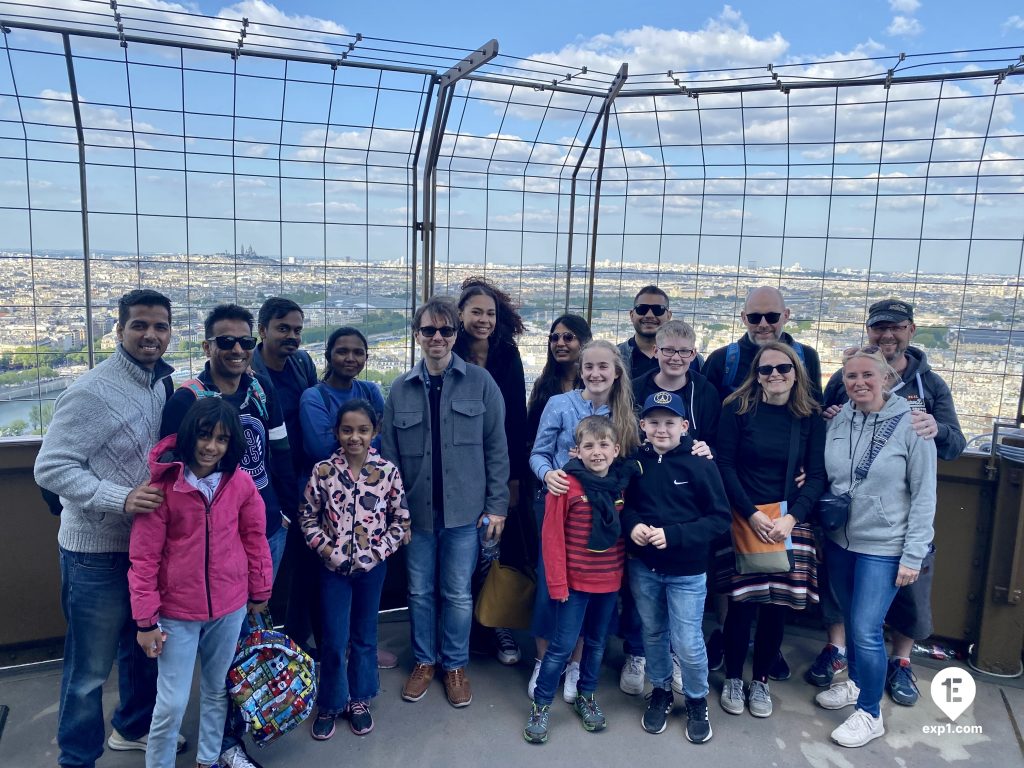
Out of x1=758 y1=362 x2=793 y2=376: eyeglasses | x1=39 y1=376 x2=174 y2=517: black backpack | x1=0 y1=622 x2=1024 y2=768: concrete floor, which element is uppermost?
x1=758 y1=362 x2=793 y2=376: eyeglasses

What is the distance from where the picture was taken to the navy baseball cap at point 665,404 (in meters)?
3.09

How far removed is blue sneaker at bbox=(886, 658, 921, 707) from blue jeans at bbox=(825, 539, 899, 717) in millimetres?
403

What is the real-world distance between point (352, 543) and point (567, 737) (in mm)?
1347

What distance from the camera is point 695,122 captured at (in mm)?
4281

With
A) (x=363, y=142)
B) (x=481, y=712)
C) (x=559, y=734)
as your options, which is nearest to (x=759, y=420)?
(x=559, y=734)

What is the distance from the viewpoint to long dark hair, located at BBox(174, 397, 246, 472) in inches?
97.8

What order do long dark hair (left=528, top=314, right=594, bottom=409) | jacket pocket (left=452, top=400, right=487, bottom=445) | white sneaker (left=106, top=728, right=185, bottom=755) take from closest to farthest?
white sneaker (left=106, top=728, right=185, bottom=755), jacket pocket (left=452, top=400, right=487, bottom=445), long dark hair (left=528, top=314, right=594, bottom=409)

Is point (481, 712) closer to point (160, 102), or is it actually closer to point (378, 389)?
point (378, 389)

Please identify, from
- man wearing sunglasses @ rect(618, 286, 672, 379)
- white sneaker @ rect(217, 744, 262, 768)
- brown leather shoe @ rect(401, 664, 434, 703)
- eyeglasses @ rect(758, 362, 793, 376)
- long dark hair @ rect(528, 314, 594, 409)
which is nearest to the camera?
white sneaker @ rect(217, 744, 262, 768)

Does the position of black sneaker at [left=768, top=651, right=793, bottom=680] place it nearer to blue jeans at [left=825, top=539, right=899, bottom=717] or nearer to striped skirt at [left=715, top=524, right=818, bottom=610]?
blue jeans at [left=825, top=539, right=899, bottom=717]

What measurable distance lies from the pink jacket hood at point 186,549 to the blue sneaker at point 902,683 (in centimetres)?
326

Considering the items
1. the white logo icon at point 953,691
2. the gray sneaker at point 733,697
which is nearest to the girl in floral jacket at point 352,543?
the gray sneaker at point 733,697

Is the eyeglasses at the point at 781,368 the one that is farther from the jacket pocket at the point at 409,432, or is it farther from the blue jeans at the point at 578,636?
the jacket pocket at the point at 409,432

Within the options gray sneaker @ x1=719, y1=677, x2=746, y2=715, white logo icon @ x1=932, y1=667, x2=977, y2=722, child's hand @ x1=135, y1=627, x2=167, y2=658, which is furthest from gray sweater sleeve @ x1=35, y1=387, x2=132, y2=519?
white logo icon @ x1=932, y1=667, x2=977, y2=722
